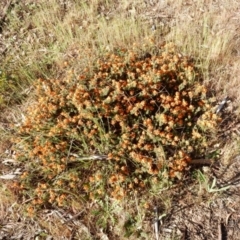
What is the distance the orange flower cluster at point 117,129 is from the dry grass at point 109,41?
0.27 metres

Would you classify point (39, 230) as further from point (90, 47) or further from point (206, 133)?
point (90, 47)

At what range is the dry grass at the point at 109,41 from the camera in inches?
137

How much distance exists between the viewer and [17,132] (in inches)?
166

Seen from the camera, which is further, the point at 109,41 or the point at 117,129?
the point at 109,41

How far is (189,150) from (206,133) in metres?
0.36

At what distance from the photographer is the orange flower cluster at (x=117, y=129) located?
136 inches

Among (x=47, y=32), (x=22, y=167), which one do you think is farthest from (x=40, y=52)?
(x=22, y=167)

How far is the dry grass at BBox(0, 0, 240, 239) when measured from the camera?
3.47 m

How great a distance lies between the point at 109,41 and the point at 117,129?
167 centimetres

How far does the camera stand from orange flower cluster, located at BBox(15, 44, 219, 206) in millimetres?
3450

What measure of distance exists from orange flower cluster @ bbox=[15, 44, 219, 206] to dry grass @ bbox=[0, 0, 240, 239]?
27 centimetres

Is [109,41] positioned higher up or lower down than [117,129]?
higher up

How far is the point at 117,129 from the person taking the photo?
375cm

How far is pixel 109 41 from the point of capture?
4.91 metres
